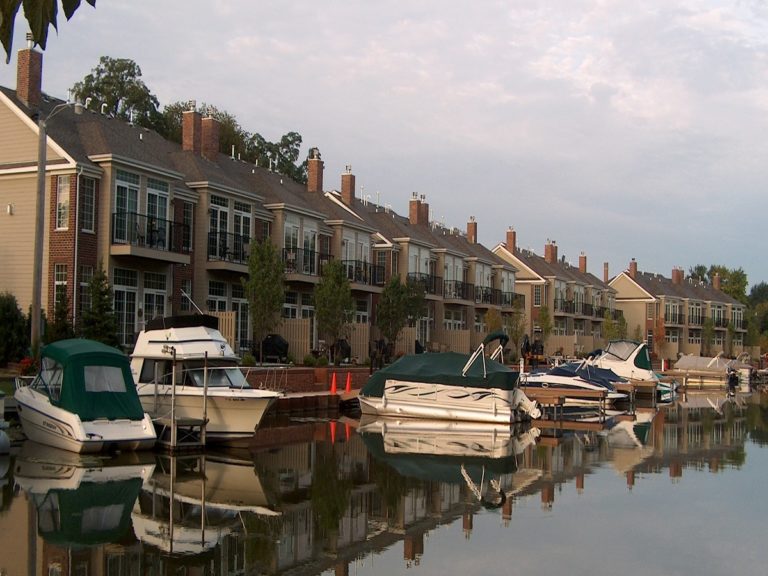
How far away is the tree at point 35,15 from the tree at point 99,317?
2663 centimetres

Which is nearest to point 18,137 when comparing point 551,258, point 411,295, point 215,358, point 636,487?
point 215,358

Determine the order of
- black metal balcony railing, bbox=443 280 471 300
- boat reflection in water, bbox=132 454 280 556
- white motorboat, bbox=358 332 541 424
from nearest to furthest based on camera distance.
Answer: boat reflection in water, bbox=132 454 280 556
white motorboat, bbox=358 332 541 424
black metal balcony railing, bbox=443 280 471 300

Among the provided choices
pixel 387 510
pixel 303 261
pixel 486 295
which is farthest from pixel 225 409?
pixel 486 295

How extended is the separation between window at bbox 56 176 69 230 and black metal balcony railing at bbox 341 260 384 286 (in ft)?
58.4

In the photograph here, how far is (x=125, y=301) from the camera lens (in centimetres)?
3375

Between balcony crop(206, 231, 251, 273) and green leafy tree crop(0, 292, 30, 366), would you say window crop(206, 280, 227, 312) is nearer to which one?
balcony crop(206, 231, 251, 273)

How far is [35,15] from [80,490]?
13551 mm

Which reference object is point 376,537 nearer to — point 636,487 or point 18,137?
point 636,487

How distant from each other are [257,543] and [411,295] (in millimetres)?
36470

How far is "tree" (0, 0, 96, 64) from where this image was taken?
3.95m

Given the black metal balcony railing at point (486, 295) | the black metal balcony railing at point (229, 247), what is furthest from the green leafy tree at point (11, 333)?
the black metal balcony railing at point (486, 295)

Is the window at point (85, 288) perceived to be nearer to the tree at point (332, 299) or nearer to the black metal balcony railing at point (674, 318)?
the tree at point (332, 299)

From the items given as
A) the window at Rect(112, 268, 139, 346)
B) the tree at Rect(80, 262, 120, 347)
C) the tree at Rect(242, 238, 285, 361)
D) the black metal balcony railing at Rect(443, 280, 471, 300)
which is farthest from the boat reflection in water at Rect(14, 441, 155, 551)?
the black metal balcony railing at Rect(443, 280, 471, 300)

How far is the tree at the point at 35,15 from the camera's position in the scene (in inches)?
156
